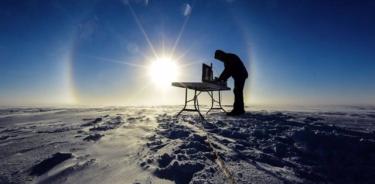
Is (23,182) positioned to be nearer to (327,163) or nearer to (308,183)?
(308,183)

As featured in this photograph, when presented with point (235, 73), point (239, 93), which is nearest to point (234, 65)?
point (235, 73)

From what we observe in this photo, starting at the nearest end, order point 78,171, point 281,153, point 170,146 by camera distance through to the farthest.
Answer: point 78,171, point 281,153, point 170,146

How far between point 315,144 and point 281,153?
701mm

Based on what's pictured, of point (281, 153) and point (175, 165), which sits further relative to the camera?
point (281, 153)

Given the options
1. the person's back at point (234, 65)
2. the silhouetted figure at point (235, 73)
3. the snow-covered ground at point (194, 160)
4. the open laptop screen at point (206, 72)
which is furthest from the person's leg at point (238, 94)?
the snow-covered ground at point (194, 160)

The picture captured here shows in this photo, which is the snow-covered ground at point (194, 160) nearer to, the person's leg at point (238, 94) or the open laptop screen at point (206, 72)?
the open laptop screen at point (206, 72)

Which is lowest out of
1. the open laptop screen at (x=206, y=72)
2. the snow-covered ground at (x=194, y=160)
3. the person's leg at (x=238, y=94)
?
the snow-covered ground at (x=194, y=160)

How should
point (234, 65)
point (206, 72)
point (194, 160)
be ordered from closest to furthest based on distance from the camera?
point (194, 160), point (206, 72), point (234, 65)

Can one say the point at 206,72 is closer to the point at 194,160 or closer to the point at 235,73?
the point at 235,73

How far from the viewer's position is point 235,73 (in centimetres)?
721

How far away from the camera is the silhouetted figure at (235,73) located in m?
7.15

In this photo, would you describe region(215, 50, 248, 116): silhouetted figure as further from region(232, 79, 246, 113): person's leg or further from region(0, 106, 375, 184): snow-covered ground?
region(0, 106, 375, 184): snow-covered ground

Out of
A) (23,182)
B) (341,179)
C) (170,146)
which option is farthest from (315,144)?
(23,182)

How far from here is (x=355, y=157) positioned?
7.13 feet
